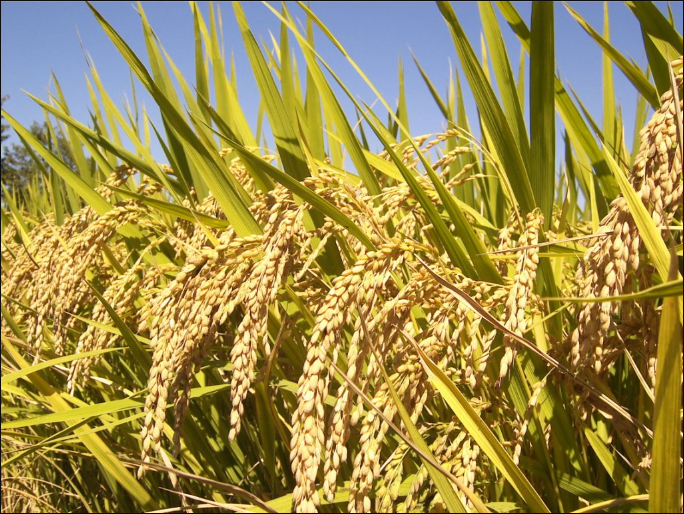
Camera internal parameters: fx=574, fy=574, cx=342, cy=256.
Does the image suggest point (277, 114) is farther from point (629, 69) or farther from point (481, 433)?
point (481, 433)

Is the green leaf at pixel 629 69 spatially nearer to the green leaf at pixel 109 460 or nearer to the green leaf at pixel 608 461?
the green leaf at pixel 608 461

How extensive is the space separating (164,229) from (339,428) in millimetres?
1746

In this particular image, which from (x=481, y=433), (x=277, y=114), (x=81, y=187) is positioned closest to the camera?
(x=481, y=433)

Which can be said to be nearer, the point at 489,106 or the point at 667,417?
the point at 667,417

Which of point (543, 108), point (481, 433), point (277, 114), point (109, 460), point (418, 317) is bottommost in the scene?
point (109, 460)

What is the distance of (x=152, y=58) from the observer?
249cm

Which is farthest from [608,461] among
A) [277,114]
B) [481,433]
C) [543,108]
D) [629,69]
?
[277,114]

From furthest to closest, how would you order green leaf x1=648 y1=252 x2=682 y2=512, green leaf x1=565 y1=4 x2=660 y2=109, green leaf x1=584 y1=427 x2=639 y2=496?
green leaf x1=565 y1=4 x2=660 y2=109 → green leaf x1=584 y1=427 x2=639 y2=496 → green leaf x1=648 y1=252 x2=682 y2=512

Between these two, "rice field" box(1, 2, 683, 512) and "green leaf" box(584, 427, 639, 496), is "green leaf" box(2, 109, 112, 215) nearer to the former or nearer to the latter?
"rice field" box(1, 2, 683, 512)

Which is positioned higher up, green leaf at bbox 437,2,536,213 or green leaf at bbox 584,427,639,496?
green leaf at bbox 437,2,536,213

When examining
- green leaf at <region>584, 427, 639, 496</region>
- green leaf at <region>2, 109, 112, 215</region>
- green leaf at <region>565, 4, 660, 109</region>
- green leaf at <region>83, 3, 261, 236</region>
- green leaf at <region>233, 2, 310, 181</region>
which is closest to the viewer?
green leaf at <region>584, 427, 639, 496</region>

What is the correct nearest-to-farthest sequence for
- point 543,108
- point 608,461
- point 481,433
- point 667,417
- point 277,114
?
point 667,417, point 481,433, point 608,461, point 543,108, point 277,114

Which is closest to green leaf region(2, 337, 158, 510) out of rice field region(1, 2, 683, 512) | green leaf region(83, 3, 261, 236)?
rice field region(1, 2, 683, 512)

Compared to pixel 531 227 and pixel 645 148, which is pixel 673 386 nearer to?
pixel 645 148
